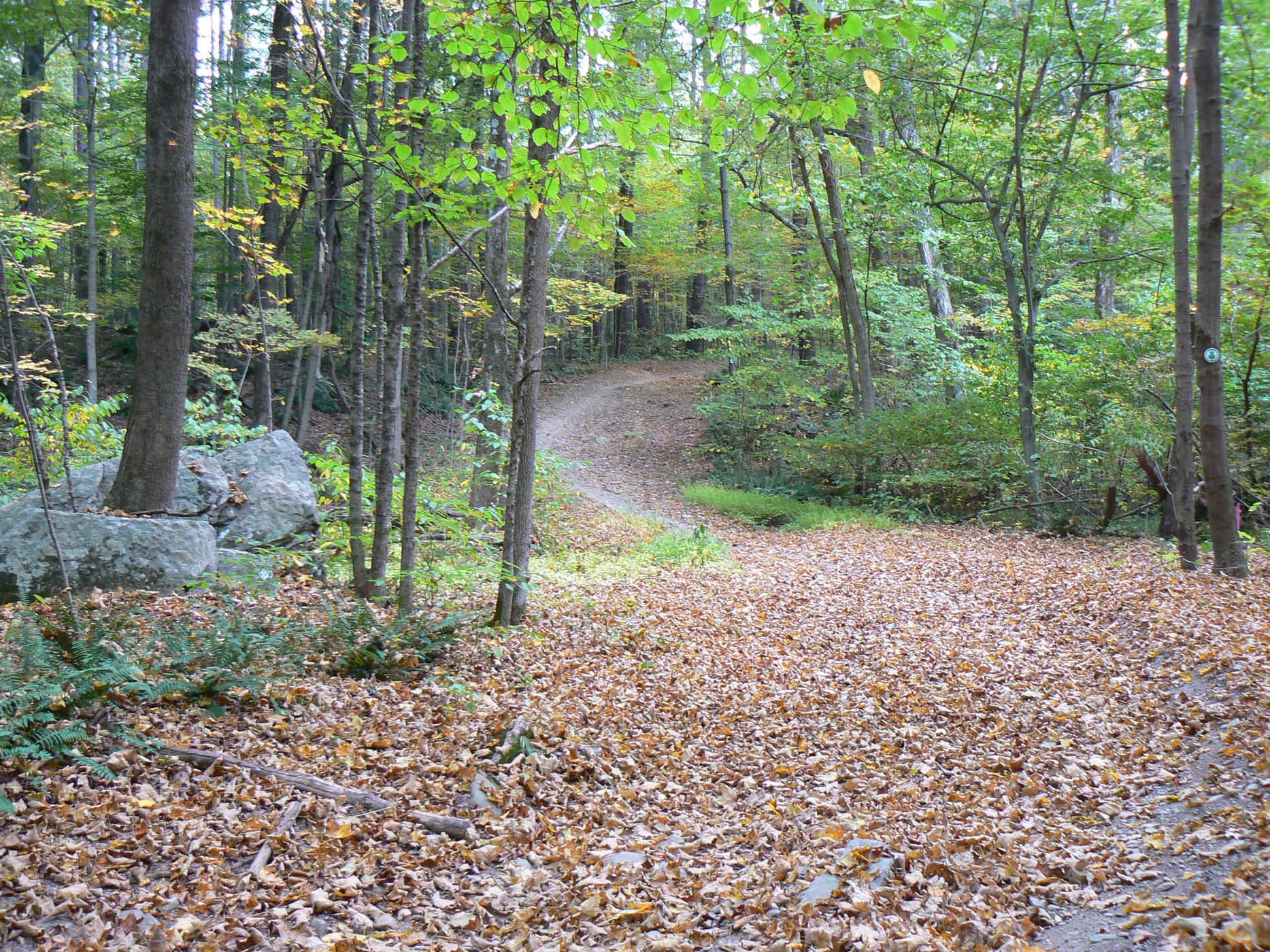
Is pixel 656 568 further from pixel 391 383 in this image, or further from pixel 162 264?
pixel 162 264

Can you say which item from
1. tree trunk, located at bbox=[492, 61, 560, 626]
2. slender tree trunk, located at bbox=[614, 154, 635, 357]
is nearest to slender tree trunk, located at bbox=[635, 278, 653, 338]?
slender tree trunk, located at bbox=[614, 154, 635, 357]

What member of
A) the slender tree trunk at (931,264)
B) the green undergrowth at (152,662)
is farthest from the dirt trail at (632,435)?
the green undergrowth at (152,662)

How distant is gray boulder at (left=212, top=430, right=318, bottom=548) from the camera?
305 inches

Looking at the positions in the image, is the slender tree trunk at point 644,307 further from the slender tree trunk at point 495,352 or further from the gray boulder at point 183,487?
the gray boulder at point 183,487

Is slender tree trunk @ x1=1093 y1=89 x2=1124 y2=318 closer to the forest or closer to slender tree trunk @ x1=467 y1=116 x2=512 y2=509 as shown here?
the forest

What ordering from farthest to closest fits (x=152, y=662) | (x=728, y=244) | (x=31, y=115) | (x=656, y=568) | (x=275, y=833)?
(x=728, y=244)
(x=31, y=115)
(x=656, y=568)
(x=152, y=662)
(x=275, y=833)

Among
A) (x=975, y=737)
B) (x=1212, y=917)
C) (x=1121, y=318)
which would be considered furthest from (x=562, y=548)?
(x=1212, y=917)

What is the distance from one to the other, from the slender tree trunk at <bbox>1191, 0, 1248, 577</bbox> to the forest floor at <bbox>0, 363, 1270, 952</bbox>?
53 centimetres

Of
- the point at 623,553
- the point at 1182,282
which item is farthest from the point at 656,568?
the point at 1182,282

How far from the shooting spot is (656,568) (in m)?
10.6

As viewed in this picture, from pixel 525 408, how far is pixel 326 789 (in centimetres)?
342

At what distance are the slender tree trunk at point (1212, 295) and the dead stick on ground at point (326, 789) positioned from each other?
24.4ft

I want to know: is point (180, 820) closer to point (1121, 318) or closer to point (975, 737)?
point (975, 737)

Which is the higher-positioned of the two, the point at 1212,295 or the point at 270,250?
the point at 270,250
